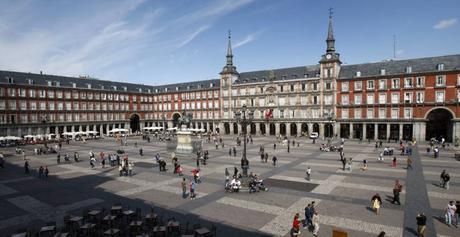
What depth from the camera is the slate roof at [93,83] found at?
68.1 m

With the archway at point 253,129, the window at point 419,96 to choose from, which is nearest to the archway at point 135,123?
the archway at point 253,129

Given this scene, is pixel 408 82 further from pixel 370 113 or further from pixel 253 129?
pixel 253 129

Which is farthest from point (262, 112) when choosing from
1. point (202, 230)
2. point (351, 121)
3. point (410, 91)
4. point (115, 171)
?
point (202, 230)

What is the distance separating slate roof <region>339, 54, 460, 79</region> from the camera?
52531 mm

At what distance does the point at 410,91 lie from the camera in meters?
55.3

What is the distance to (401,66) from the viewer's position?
5778cm

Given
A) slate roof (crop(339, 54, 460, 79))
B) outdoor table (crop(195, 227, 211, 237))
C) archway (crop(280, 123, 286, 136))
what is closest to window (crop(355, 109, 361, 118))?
slate roof (crop(339, 54, 460, 79))

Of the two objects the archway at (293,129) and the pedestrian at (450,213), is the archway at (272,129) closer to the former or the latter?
the archway at (293,129)

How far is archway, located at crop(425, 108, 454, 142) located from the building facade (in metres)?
0.16

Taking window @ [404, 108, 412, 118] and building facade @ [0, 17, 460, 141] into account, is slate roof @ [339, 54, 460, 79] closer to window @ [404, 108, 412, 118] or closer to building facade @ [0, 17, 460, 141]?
building facade @ [0, 17, 460, 141]

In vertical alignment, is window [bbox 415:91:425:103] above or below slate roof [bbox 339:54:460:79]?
below

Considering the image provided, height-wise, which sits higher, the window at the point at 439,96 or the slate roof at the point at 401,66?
the slate roof at the point at 401,66

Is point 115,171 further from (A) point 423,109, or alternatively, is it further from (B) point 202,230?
(A) point 423,109

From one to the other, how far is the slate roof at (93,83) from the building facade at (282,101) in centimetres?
31
